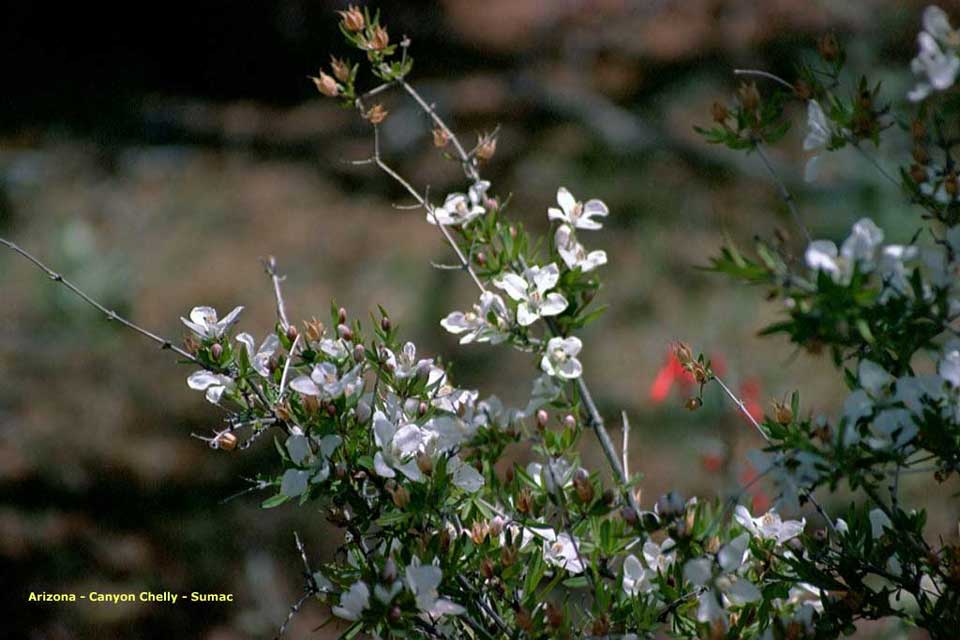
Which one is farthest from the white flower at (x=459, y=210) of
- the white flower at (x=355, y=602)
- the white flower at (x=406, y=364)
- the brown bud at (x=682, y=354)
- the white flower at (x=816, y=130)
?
the white flower at (x=355, y=602)

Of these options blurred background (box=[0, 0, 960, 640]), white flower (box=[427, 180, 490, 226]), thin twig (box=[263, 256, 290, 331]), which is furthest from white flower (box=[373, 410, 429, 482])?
blurred background (box=[0, 0, 960, 640])

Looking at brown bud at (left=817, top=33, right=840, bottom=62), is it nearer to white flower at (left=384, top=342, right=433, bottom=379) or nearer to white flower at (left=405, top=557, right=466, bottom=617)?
white flower at (left=384, top=342, right=433, bottom=379)

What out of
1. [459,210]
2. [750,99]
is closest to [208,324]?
[459,210]

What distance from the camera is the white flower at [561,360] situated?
4.07 feet

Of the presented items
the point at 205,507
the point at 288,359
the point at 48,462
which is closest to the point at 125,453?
the point at 48,462

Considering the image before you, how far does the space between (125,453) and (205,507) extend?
0.48 metres

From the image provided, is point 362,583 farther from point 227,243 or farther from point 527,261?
point 227,243

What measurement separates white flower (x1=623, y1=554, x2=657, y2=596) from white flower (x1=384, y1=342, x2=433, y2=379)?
0.35 m

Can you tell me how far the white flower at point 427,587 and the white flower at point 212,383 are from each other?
34cm

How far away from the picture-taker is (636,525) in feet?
3.66

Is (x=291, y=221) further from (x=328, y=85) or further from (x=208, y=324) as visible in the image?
(x=208, y=324)

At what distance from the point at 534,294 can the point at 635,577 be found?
38 centimetres

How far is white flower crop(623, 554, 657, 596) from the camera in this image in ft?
4.00

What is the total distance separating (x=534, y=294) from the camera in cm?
124
